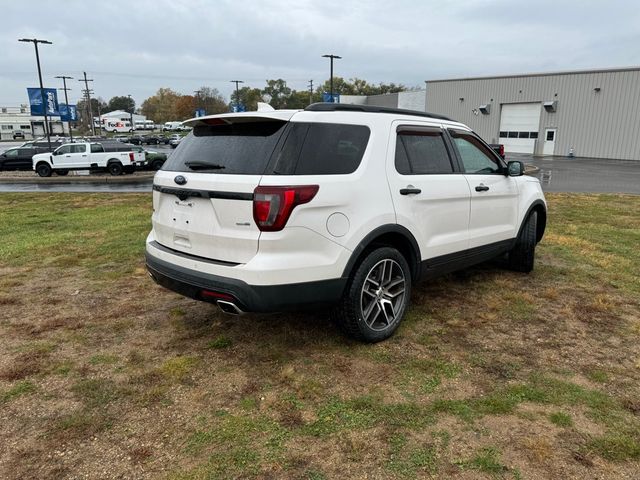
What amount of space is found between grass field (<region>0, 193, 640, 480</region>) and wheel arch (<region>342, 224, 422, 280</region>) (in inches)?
24.2

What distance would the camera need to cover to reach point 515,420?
9.52 ft

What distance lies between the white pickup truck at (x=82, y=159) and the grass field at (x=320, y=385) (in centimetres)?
1868

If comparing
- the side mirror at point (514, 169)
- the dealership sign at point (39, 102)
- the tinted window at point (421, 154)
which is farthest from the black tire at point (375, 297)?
the dealership sign at point (39, 102)

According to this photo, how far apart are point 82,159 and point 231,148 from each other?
2247 centimetres

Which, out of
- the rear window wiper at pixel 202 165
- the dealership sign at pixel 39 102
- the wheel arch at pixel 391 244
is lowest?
the wheel arch at pixel 391 244

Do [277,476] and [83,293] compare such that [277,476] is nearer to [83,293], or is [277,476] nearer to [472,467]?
[472,467]

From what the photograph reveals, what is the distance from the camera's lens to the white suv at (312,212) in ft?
10.5

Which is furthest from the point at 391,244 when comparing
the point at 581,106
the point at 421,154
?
the point at 581,106

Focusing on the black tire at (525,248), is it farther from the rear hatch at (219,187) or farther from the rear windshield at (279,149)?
the rear hatch at (219,187)

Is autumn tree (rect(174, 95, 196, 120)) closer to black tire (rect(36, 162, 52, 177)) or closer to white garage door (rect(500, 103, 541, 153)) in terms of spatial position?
white garage door (rect(500, 103, 541, 153))

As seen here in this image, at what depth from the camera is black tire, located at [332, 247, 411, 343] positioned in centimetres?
362

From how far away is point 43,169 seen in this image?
23016 mm

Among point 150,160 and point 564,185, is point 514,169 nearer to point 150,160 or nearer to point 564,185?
point 564,185

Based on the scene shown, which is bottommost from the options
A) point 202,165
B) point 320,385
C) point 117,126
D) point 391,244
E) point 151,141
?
point 320,385
